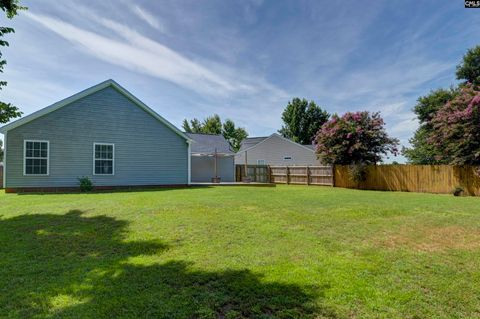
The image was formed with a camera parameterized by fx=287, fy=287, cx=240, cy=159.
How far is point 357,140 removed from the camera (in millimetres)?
18609

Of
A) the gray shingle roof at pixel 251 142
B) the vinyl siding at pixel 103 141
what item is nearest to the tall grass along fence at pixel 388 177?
the vinyl siding at pixel 103 141

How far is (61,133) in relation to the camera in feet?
45.8

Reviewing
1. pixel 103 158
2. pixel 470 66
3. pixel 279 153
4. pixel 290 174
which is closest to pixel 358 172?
pixel 290 174

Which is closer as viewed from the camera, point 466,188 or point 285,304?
point 285,304

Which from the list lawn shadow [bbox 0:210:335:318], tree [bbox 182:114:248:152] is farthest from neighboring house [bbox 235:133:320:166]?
lawn shadow [bbox 0:210:335:318]

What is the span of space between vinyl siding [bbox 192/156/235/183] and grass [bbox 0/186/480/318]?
15.0 m

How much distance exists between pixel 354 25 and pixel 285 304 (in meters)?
13.0

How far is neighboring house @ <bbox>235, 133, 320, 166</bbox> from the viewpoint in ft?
94.1

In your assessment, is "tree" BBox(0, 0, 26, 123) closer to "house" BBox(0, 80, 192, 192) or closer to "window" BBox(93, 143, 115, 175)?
"house" BBox(0, 80, 192, 192)

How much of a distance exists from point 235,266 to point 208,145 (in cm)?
1972

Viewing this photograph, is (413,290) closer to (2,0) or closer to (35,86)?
(2,0)

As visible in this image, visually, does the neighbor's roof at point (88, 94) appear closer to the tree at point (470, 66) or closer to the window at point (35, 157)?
the window at point (35, 157)

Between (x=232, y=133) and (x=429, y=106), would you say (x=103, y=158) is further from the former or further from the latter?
(x=232, y=133)

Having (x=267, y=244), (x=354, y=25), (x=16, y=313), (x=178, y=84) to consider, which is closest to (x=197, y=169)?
(x=178, y=84)
